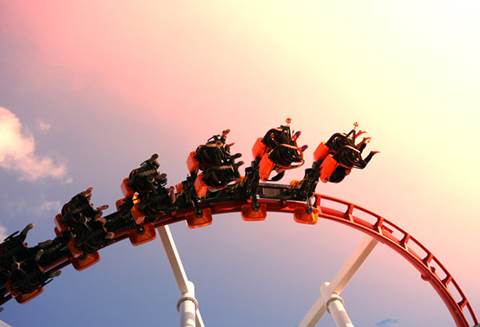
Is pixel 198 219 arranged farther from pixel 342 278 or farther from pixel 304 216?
pixel 342 278

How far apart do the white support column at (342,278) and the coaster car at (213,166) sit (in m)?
3.75

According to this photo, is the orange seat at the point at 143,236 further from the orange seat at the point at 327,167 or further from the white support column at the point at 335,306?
the white support column at the point at 335,306

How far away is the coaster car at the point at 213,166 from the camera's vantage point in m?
5.82

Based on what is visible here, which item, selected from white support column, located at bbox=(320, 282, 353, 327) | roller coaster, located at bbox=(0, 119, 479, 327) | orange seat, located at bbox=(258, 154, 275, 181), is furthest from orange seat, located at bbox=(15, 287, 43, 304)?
white support column, located at bbox=(320, 282, 353, 327)

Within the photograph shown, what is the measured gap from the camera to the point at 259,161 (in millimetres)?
6289

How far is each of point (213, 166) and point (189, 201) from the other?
0.69m

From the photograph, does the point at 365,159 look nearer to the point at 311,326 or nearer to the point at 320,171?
the point at 320,171

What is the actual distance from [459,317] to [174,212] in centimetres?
592

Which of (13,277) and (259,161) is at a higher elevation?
(259,161)

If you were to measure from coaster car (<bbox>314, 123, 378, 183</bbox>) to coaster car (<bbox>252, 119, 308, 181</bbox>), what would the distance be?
478 mm

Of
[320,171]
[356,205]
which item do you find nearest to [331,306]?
[356,205]

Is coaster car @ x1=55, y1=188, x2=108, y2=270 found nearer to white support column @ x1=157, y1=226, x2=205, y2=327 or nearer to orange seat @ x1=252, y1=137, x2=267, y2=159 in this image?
white support column @ x1=157, y1=226, x2=205, y2=327

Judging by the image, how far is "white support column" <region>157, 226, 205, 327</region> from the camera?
747cm

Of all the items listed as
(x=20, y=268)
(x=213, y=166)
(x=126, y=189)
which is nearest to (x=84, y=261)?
(x=20, y=268)
